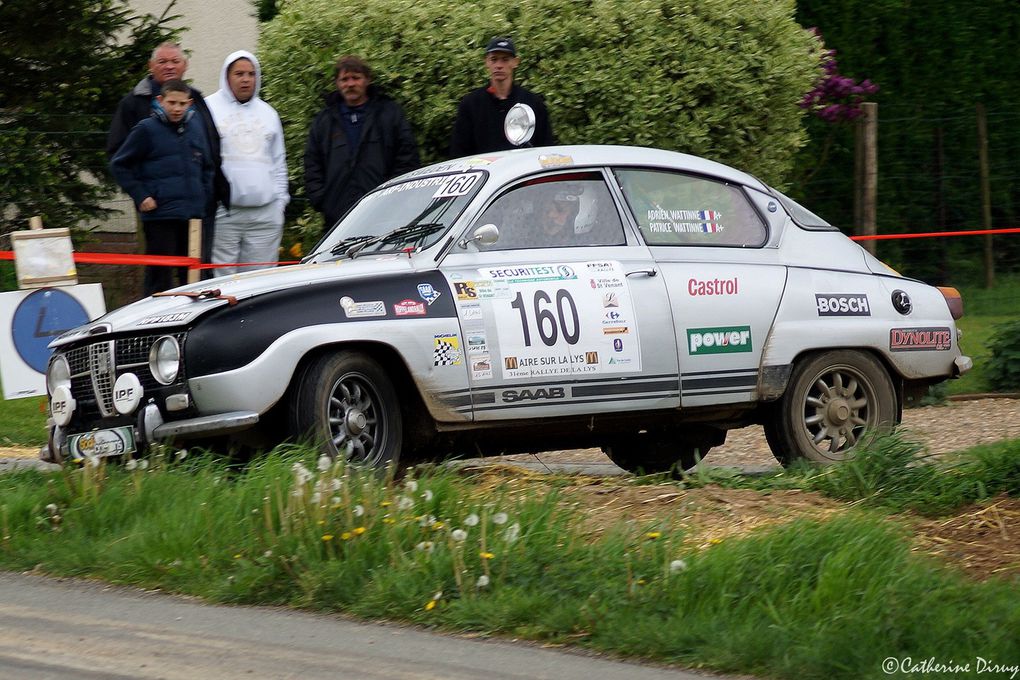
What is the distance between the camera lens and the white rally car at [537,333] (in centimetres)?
692

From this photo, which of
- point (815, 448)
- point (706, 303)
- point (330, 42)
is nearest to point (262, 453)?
point (706, 303)

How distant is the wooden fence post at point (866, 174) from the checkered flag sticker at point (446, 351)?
23.2ft

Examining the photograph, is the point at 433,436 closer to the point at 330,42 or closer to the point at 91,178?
the point at 330,42

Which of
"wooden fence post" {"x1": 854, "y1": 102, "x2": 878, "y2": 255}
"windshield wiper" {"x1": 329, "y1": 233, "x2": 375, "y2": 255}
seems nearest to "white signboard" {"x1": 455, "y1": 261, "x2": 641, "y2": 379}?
"windshield wiper" {"x1": 329, "y1": 233, "x2": 375, "y2": 255}

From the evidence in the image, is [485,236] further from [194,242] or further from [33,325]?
[33,325]

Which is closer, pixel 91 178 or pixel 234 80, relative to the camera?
pixel 234 80

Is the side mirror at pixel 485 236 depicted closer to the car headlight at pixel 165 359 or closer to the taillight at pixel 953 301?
the car headlight at pixel 165 359

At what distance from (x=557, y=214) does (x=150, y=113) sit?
12.2ft

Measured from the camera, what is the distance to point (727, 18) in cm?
1225

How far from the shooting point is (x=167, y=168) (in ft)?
33.5

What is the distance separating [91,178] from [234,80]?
180 inches

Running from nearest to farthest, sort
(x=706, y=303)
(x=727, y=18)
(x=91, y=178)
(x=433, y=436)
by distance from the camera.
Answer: (x=433, y=436)
(x=706, y=303)
(x=727, y=18)
(x=91, y=178)

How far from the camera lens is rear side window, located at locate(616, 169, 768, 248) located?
8023 millimetres

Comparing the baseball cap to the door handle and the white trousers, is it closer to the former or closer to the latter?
A: the white trousers
